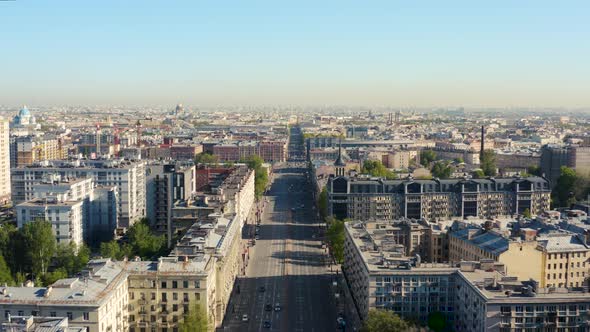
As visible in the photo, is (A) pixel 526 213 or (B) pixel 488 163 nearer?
(A) pixel 526 213

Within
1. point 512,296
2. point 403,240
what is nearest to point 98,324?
point 512,296

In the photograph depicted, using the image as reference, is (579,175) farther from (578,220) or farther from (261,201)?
(261,201)

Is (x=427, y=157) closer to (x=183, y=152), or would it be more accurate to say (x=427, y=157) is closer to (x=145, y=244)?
(x=183, y=152)

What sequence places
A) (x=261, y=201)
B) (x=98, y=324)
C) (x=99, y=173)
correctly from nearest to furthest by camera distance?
(x=98, y=324) < (x=99, y=173) < (x=261, y=201)

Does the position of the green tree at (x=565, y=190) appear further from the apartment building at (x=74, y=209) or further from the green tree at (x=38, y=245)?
the green tree at (x=38, y=245)

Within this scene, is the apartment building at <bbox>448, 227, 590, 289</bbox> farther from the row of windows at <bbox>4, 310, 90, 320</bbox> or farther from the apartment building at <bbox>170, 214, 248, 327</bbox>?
the row of windows at <bbox>4, 310, 90, 320</bbox>

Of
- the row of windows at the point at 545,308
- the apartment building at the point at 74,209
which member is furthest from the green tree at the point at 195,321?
the apartment building at the point at 74,209

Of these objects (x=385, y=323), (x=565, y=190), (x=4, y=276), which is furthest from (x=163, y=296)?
(x=565, y=190)
